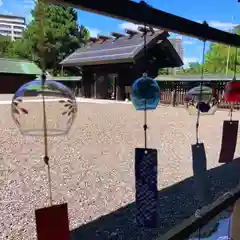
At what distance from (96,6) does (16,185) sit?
2.52 m

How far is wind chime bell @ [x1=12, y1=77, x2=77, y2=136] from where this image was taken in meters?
0.79

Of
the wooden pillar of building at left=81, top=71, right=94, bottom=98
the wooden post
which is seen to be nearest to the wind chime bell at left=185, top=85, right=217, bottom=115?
the wooden post

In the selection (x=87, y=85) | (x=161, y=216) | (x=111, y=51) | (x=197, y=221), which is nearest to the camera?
(x=197, y=221)

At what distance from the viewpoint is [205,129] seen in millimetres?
6586

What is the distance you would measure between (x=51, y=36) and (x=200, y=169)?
2.19 ft

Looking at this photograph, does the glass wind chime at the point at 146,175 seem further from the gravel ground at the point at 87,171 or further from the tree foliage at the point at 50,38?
the gravel ground at the point at 87,171

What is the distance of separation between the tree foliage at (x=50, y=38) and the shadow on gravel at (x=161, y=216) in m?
1.05

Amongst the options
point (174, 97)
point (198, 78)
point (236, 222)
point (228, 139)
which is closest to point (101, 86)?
point (174, 97)

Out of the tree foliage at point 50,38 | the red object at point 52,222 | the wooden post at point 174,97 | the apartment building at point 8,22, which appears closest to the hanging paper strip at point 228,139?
the tree foliage at point 50,38

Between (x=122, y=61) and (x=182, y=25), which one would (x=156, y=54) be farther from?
(x=182, y=25)

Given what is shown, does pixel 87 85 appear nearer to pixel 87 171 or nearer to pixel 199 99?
pixel 87 171

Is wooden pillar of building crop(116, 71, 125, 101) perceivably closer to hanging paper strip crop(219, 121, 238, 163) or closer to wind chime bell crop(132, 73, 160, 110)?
hanging paper strip crop(219, 121, 238, 163)

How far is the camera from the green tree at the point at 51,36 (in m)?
0.69

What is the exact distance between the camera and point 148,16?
3.07 ft
